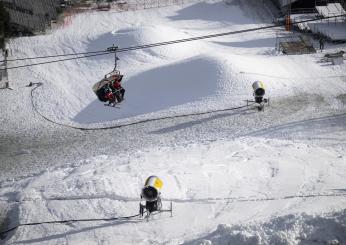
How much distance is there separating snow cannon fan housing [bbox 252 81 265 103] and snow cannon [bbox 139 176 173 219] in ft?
31.1

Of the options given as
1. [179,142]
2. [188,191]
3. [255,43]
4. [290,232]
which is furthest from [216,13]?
[290,232]

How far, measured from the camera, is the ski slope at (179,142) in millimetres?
17141

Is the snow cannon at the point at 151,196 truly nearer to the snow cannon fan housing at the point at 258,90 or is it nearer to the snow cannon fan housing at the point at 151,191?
the snow cannon fan housing at the point at 151,191

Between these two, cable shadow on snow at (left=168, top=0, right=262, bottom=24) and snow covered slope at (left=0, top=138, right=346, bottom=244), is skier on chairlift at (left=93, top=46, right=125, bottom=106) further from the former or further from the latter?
cable shadow on snow at (left=168, top=0, right=262, bottom=24)

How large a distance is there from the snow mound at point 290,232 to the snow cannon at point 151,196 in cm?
255

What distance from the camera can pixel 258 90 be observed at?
2500 cm

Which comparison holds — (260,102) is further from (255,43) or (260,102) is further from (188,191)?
(255,43)

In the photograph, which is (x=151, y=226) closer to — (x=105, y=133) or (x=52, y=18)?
(x=105, y=133)

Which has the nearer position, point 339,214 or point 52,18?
point 339,214

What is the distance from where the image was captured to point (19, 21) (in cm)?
3516

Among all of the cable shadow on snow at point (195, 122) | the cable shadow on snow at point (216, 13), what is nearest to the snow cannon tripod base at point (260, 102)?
the cable shadow on snow at point (195, 122)

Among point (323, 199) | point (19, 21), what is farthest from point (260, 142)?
point (19, 21)

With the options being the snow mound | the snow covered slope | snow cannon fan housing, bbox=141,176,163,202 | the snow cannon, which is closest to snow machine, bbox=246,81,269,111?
the snow covered slope

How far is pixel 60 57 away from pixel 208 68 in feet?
32.5
